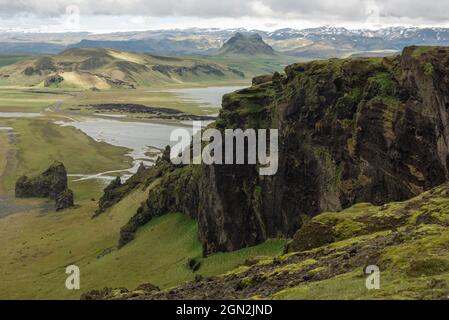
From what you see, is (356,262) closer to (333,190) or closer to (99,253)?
(333,190)

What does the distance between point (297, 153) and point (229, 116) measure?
20246 millimetres

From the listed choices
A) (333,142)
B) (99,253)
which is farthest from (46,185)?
(333,142)

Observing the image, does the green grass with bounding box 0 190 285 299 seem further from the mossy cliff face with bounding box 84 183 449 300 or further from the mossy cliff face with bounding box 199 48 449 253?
the mossy cliff face with bounding box 84 183 449 300

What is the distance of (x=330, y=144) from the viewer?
79.2 metres

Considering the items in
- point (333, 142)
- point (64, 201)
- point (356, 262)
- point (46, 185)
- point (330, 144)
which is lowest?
point (64, 201)

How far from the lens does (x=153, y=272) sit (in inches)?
3573

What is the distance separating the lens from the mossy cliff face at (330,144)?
66000 millimetres

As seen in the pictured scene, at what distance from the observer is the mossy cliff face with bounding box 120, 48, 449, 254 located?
217ft

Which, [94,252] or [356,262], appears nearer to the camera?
[356,262]

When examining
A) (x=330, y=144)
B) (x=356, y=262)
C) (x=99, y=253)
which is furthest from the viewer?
(x=99, y=253)

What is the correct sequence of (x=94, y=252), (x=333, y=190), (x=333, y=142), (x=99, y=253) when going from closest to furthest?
1. (x=333, y=190)
2. (x=333, y=142)
3. (x=99, y=253)
4. (x=94, y=252)

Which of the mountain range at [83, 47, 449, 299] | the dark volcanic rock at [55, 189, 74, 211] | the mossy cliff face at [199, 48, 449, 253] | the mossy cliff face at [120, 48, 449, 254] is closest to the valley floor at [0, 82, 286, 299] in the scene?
the dark volcanic rock at [55, 189, 74, 211]

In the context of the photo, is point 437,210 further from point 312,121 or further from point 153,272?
point 153,272

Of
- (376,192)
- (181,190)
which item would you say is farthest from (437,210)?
(181,190)
